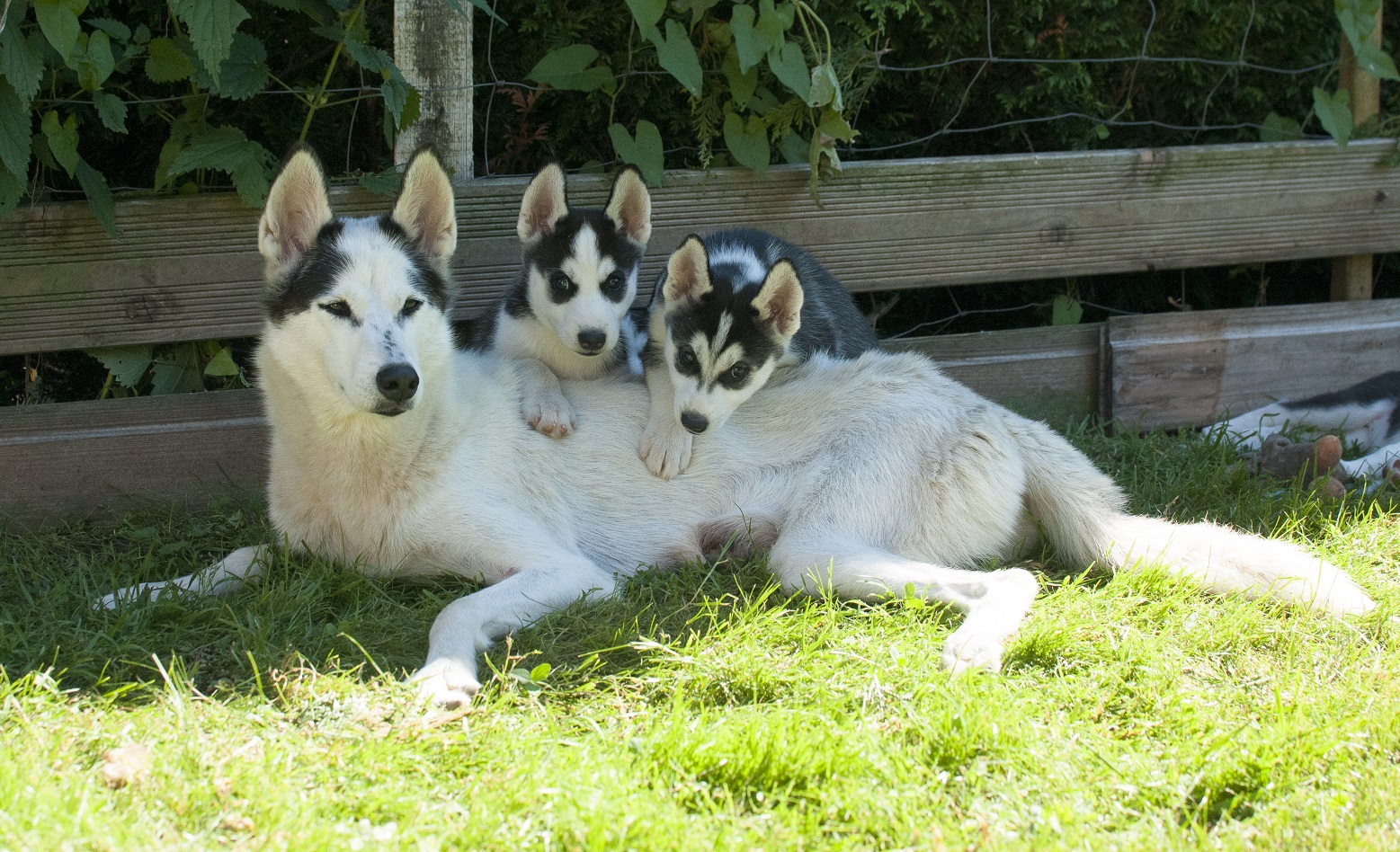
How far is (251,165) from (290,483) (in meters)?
1.18

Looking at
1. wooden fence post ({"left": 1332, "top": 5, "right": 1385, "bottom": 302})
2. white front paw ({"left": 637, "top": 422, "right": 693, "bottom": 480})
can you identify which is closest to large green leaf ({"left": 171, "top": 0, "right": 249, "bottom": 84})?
white front paw ({"left": 637, "top": 422, "right": 693, "bottom": 480})

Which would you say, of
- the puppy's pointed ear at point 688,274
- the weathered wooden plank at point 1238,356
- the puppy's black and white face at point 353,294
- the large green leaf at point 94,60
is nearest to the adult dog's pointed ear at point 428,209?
the puppy's black and white face at point 353,294

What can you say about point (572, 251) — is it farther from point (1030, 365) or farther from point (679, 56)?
point (1030, 365)

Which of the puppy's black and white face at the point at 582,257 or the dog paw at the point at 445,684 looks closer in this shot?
the dog paw at the point at 445,684

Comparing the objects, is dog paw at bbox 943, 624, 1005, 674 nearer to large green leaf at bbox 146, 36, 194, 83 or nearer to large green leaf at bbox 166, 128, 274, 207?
large green leaf at bbox 166, 128, 274, 207

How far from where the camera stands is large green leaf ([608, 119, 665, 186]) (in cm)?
429

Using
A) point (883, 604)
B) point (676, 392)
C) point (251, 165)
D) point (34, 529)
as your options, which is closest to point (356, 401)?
point (676, 392)

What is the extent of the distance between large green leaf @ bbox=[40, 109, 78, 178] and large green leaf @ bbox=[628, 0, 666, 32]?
1.91 meters

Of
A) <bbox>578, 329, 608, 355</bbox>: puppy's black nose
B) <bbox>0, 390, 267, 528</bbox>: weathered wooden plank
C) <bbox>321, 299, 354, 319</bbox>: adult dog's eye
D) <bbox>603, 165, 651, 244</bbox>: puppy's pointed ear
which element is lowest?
<bbox>0, 390, 267, 528</bbox>: weathered wooden plank

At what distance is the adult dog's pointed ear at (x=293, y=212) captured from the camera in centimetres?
316

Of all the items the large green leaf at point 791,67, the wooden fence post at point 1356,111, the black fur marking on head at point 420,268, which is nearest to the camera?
the black fur marking on head at point 420,268

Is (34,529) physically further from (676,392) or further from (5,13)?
(676,392)

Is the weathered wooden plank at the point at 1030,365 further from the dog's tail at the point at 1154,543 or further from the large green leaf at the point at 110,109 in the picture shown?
the large green leaf at the point at 110,109

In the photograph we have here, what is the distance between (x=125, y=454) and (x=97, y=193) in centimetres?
96
